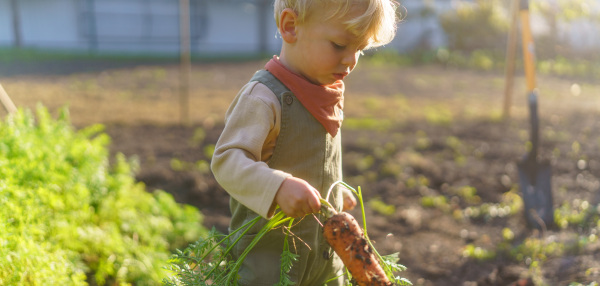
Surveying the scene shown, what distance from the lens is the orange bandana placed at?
1.87 metres

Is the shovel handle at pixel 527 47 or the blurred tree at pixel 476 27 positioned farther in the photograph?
the blurred tree at pixel 476 27

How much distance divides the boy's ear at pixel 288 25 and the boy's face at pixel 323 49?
0.7 inches

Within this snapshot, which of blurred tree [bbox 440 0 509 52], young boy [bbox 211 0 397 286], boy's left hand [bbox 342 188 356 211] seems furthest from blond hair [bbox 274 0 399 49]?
blurred tree [bbox 440 0 509 52]

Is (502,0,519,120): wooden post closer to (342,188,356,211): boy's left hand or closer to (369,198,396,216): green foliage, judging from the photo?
(369,198,396,216): green foliage

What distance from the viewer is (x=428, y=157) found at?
5.98 m

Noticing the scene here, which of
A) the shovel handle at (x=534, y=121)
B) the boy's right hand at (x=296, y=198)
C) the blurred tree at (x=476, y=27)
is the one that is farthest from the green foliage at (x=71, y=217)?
the blurred tree at (x=476, y=27)

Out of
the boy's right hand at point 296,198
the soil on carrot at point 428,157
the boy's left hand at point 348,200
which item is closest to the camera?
the boy's right hand at point 296,198

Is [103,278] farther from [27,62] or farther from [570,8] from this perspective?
[570,8]

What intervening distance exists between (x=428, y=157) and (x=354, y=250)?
445 centimetres

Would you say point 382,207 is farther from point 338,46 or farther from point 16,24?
point 16,24

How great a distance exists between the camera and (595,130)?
7.20 meters

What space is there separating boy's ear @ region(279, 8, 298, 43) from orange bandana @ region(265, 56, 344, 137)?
10 centimetres

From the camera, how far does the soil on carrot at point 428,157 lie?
144 inches

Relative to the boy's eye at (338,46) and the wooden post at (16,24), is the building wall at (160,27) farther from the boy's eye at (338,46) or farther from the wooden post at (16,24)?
the boy's eye at (338,46)
